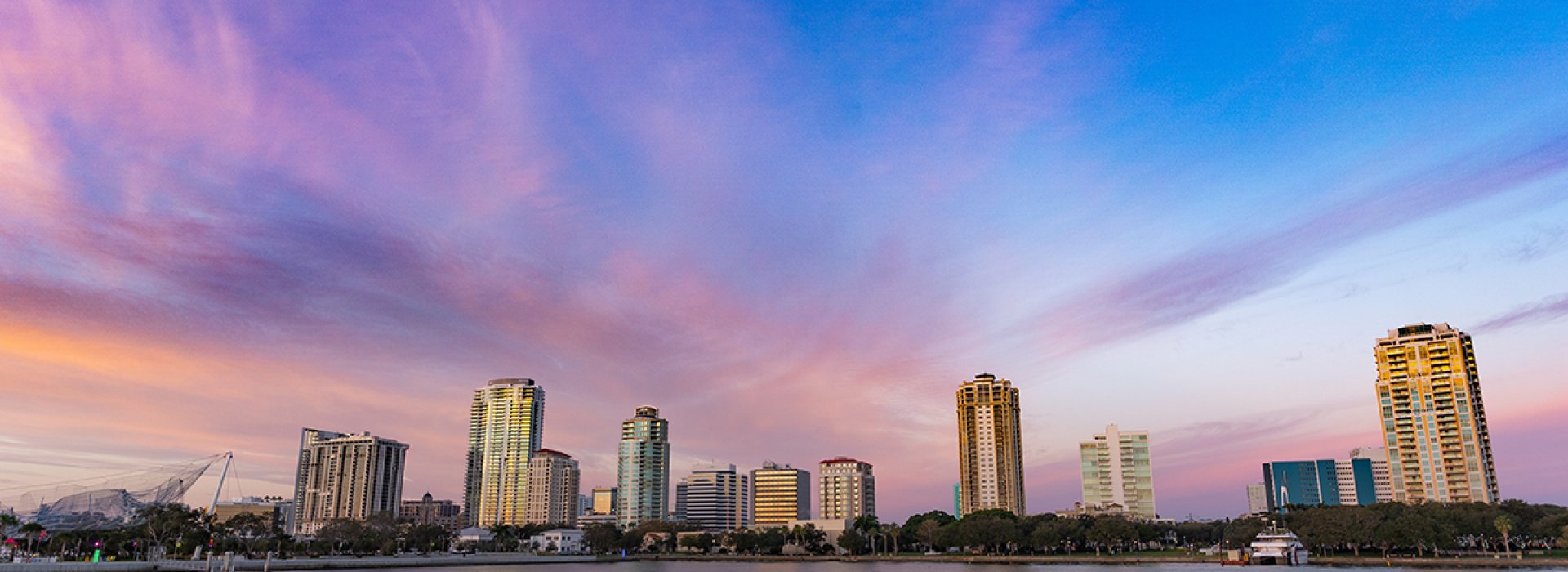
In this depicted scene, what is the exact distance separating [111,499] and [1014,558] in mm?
114710

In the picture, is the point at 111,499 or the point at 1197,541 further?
the point at 1197,541

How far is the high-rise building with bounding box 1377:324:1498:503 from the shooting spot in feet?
516

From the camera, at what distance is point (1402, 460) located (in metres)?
164

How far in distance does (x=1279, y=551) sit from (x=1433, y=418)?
74.8m

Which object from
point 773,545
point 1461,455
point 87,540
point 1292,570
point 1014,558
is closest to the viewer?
point 1292,570

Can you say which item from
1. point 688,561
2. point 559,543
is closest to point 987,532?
point 688,561

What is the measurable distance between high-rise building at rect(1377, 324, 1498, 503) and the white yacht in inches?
2391

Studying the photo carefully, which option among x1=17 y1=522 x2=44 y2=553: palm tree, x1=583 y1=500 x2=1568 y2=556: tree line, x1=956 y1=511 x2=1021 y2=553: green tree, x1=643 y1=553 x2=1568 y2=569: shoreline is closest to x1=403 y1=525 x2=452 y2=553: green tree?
x1=583 y1=500 x2=1568 y2=556: tree line

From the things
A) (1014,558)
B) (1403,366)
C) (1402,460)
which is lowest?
(1014,558)

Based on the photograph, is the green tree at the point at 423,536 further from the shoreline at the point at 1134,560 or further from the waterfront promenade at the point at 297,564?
the shoreline at the point at 1134,560

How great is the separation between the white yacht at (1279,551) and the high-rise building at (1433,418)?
60733 millimetres

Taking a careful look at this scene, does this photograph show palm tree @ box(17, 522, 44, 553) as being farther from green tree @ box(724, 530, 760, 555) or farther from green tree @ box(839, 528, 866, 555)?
green tree @ box(839, 528, 866, 555)

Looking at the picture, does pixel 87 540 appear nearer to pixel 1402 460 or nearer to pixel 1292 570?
pixel 1292 570

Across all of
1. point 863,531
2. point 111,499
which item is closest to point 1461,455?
point 863,531
